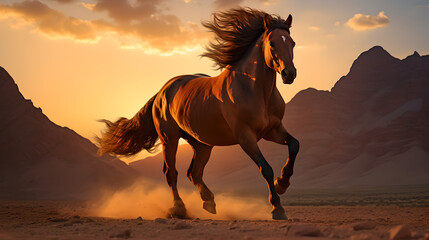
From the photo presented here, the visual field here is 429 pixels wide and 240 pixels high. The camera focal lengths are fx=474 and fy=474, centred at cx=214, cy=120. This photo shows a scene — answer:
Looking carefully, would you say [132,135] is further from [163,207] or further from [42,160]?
[42,160]

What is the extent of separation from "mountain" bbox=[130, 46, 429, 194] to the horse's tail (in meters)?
58.8

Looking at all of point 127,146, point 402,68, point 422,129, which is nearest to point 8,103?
point 127,146

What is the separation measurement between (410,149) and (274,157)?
91.1 ft

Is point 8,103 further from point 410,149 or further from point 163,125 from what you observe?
point 410,149

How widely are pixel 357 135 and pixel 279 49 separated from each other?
90255 mm

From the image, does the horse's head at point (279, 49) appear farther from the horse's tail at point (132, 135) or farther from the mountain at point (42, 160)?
the mountain at point (42, 160)

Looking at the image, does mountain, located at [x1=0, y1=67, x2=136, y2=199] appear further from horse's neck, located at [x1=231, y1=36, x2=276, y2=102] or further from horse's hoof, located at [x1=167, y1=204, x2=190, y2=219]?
horse's neck, located at [x1=231, y1=36, x2=276, y2=102]

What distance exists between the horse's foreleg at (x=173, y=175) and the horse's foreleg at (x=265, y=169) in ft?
8.71

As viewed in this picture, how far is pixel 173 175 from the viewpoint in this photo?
9.70 m

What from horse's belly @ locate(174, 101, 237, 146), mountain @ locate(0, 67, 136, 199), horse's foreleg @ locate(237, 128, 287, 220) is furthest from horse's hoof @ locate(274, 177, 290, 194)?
mountain @ locate(0, 67, 136, 199)

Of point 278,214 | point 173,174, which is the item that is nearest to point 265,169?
point 278,214

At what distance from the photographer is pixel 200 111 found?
27.0 ft

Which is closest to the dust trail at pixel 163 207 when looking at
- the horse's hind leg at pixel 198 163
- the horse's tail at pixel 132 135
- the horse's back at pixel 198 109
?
the horse's hind leg at pixel 198 163

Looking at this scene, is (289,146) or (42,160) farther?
(42,160)
